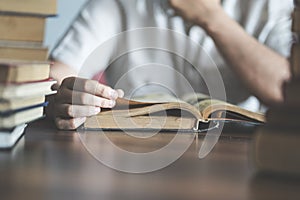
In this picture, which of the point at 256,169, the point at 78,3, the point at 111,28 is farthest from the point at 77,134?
the point at 78,3

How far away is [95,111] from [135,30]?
0.91m

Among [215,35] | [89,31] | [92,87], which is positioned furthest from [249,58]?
[92,87]

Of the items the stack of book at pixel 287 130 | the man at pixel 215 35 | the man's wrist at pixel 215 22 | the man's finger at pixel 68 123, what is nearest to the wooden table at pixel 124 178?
the stack of book at pixel 287 130

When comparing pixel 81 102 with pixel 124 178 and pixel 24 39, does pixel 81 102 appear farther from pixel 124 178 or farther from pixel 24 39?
pixel 124 178

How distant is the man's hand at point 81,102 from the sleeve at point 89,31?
0.60 meters

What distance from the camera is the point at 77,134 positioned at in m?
0.81

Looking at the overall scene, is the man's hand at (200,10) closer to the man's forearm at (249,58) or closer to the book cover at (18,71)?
the man's forearm at (249,58)

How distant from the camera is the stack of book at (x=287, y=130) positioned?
0.44 meters

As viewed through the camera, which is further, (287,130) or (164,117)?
(164,117)

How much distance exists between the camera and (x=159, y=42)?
1.78 meters

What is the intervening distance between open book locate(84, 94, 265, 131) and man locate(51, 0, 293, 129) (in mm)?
493

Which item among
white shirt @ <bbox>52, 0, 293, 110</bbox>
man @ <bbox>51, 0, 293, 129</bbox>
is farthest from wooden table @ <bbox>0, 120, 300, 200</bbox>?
white shirt @ <bbox>52, 0, 293, 110</bbox>

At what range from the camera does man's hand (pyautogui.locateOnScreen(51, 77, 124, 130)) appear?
0.91 m

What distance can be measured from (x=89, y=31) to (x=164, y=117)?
2.92 feet
